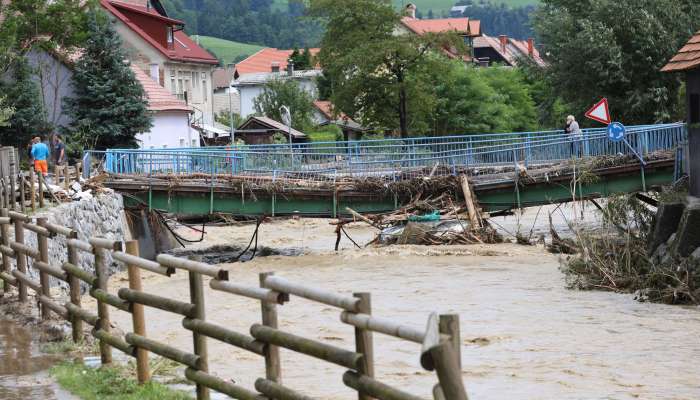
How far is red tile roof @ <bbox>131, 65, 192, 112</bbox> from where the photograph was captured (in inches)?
2451

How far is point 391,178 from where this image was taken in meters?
37.4

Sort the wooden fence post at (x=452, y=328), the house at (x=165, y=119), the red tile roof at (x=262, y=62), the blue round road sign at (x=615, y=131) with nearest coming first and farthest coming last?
the wooden fence post at (x=452, y=328) < the blue round road sign at (x=615, y=131) < the house at (x=165, y=119) < the red tile roof at (x=262, y=62)

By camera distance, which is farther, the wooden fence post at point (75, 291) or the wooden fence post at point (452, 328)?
the wooden fence post at point (75, 291)

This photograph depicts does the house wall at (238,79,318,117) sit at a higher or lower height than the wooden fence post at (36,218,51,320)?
higher

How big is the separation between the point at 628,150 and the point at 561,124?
33687 millimetres

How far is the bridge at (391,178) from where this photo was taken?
35312 millimetres

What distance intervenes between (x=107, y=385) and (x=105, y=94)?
141ft

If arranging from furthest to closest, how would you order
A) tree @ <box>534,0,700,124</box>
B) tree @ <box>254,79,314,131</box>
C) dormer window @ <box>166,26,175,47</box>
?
tree @ <box>254,79,314,131</box>
dormer window @ <box>166,26,175,47</box>
tree @ <box>534,0,700,124</box>

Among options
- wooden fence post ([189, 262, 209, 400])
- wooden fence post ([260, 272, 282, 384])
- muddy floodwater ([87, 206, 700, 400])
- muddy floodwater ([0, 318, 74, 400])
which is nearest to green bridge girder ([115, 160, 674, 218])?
muddy floodwater ([87, 206, 700, 400])

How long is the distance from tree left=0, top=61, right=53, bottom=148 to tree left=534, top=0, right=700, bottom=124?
2155 cm

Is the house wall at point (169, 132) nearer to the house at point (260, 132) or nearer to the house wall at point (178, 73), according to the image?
the house wall at point (178, 73)

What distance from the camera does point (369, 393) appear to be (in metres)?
7.29

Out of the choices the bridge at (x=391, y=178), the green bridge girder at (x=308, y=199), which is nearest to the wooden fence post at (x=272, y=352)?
the bridge at (x=391, y=178)

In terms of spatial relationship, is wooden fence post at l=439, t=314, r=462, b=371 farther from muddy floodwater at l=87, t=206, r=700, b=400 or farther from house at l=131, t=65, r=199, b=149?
house at l=131, t=65, r=199, b=149
